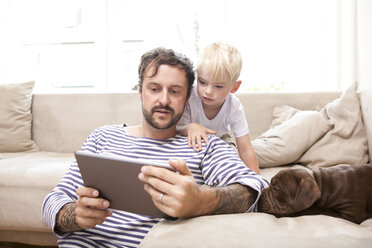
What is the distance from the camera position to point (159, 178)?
74 centimetres

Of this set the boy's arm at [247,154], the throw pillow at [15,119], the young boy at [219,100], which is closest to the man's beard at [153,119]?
the young boy at [219,100]

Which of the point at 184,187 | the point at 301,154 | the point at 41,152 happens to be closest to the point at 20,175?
the point at 41,152

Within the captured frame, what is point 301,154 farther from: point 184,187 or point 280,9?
point 280,9

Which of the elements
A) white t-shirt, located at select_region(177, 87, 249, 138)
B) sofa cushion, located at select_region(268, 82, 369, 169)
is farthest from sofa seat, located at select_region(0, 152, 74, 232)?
sofa cushion, located at select_region(268, 82, 369, 169)

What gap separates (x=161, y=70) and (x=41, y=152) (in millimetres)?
1774

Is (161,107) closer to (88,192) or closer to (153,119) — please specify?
(153,119)

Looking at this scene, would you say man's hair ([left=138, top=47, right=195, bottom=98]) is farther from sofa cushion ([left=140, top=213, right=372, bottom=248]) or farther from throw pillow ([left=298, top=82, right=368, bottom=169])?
throw pillow ([left=298, top=82, right=368, bottom=169])

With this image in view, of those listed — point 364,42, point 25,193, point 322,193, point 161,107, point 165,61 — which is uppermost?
point 364,42

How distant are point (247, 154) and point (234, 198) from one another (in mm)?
903

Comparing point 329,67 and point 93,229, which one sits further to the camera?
point 329,67

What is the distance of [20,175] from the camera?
1.89 m

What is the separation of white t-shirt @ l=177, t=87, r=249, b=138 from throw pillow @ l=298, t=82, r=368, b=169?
0.55 m

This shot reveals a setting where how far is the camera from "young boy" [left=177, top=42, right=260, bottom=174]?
1580 millimetres

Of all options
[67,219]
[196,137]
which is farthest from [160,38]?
[67,219]
